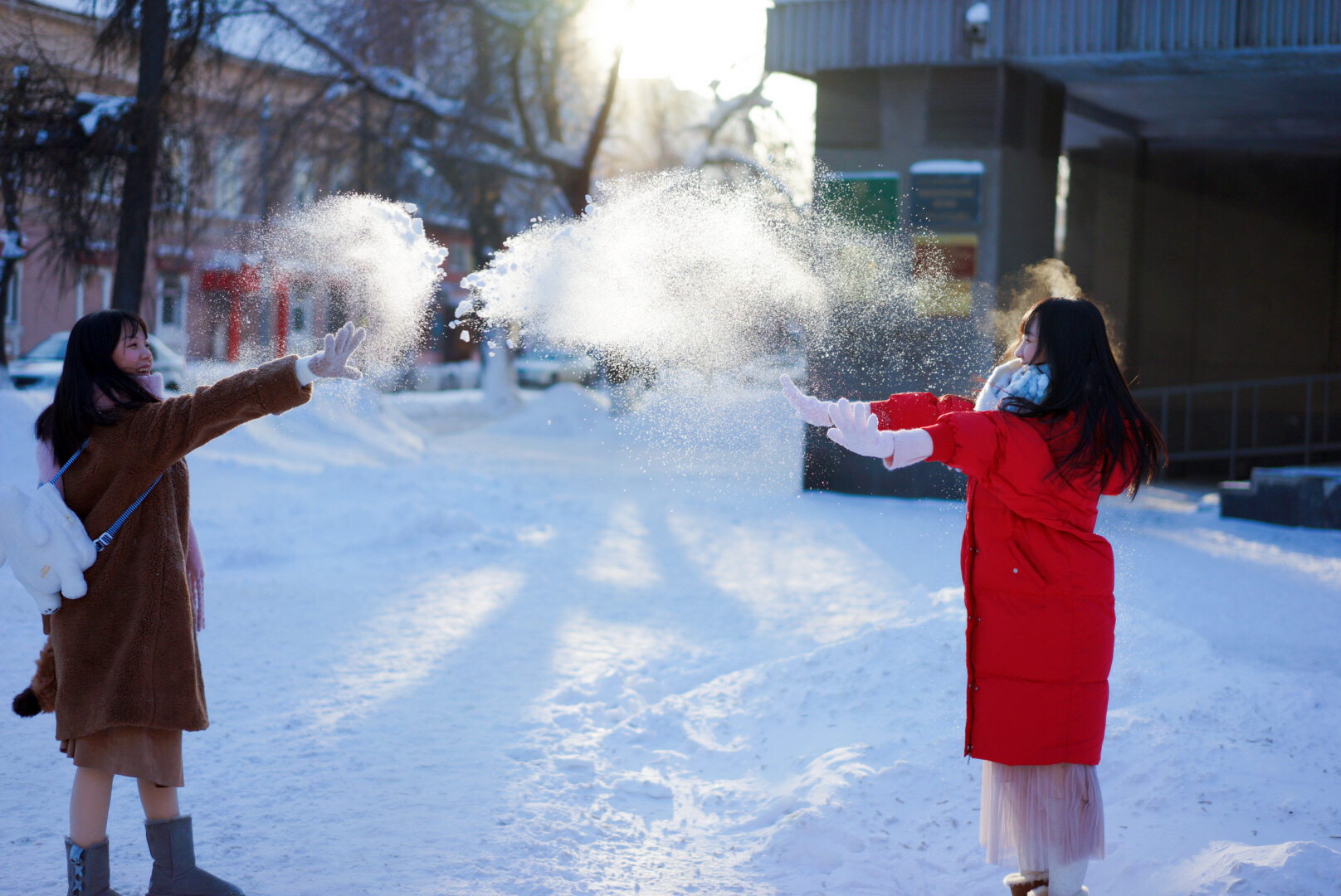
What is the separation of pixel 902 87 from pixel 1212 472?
7368mm

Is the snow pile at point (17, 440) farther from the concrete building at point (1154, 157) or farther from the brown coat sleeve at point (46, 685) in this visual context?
the concrete building at point (1154, 157)

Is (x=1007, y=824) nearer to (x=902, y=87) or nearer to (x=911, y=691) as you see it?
(x=911, y=691)

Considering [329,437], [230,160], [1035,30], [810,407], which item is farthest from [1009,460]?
[230,160]

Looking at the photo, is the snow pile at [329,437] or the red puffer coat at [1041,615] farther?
the snow pile at [329,437]

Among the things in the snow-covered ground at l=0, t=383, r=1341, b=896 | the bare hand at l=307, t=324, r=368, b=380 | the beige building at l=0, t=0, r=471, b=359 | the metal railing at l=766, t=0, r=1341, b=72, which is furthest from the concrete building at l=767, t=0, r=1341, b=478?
the bare hand at l=307, t=324, r=368, b=380

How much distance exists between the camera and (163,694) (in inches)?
118

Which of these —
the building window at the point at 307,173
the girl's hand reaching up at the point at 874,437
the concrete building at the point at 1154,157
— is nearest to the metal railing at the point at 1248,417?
the concrete building at the point at 1154,157

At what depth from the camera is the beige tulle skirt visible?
2873 mm

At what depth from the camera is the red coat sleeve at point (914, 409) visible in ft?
11.0

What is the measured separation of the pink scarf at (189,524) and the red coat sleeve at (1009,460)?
201 centimetres

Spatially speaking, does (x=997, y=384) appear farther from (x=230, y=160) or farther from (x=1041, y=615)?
(x=230, y=160)

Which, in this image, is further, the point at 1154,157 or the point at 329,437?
the point at 1154,157

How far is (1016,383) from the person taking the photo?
2902 mm

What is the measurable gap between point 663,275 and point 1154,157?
11038 mm
